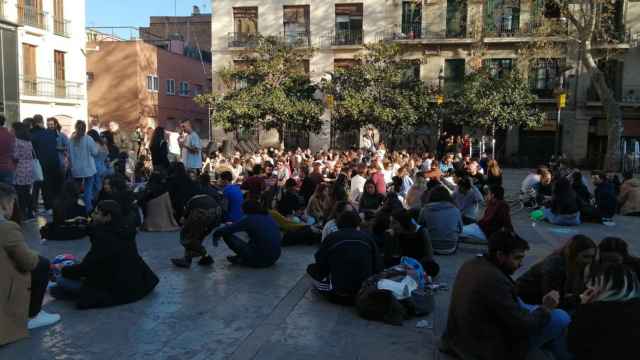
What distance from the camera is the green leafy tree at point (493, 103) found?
97.1 feet

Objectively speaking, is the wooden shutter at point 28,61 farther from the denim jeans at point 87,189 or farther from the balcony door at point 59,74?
the denim jeans at point 87,189

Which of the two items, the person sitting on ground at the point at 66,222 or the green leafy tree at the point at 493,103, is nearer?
the person sitting on ground at the point at 66,222

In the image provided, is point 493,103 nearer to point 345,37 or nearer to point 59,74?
point 345,37

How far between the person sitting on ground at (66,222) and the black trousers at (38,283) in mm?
4230

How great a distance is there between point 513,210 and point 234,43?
2607 centimetres

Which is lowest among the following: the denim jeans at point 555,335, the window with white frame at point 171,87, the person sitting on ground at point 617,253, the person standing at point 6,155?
the denim jeans at point 555,335

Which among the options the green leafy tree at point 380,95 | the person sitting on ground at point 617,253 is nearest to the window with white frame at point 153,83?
the green leafy tree at point 380,95

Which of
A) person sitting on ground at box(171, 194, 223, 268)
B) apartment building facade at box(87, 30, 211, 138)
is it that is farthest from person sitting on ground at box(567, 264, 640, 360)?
apartment building facade at box(87, 30, 211, 138)

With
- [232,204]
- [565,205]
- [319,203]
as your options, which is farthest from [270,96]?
[232,204]

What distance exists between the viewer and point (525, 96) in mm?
30172

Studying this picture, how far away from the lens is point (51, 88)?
101ft

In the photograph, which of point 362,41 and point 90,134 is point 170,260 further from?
point 362,41

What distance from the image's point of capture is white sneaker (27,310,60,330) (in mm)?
5688

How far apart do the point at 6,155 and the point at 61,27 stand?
2450 cm
